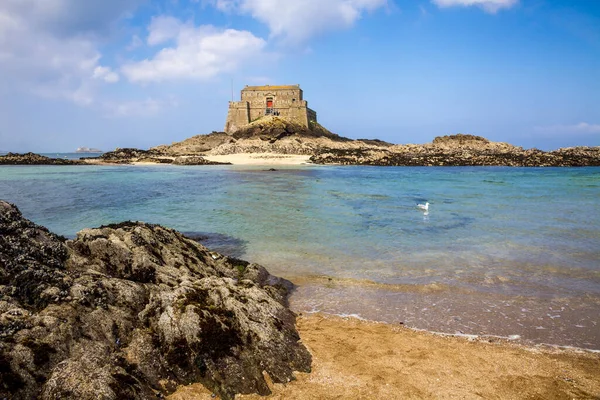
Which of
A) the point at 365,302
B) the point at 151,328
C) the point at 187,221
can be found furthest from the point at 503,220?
the point at 151,328

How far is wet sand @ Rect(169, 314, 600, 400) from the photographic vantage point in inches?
194

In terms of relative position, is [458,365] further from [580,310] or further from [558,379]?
[580,310]

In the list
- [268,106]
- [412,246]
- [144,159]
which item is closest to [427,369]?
[412,246]

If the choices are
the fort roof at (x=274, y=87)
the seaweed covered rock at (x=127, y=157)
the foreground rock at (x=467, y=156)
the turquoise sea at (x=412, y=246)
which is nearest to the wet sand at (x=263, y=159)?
the foreground rock at (x=467, y=156)

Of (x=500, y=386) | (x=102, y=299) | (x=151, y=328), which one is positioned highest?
(x=102, y=299)

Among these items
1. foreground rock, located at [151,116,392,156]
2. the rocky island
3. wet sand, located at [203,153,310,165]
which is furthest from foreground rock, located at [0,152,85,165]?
wet sand, located at [203,153,310,165]

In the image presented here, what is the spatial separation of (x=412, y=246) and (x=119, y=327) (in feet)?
31.5

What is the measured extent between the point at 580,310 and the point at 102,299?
885cm

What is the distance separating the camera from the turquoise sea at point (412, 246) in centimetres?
755

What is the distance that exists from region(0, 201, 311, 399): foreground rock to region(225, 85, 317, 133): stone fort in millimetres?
87152

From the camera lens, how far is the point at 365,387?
16.6 feet

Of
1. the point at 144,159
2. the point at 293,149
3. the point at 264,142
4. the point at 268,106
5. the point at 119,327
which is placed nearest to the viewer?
the point at 119,327

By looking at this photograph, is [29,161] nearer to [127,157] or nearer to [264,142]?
[127,157]

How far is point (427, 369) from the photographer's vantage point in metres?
5.51
